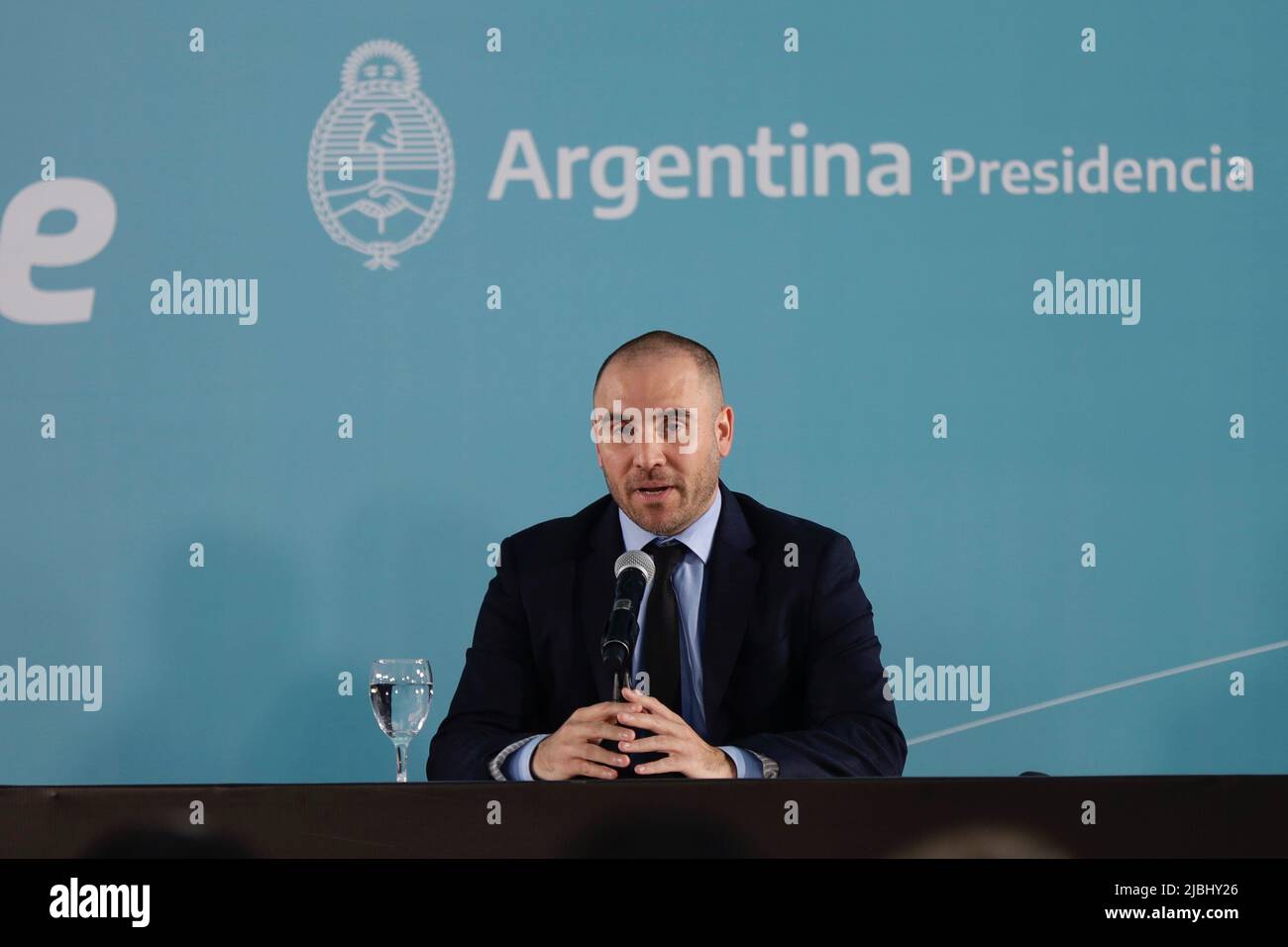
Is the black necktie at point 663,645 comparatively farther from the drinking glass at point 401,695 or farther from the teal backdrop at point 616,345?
the teal backdrop at point 616,345

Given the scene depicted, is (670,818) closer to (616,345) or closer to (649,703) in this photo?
(649,703)

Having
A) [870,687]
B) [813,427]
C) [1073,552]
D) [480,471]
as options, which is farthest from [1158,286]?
[480,471]

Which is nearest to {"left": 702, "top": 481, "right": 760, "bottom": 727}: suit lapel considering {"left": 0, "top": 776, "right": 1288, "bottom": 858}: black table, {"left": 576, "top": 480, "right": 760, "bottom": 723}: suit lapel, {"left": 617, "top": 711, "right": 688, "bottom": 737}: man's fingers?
{"left": 576, "top": 480, "right": 760, "bottom": 723}: suit lapel

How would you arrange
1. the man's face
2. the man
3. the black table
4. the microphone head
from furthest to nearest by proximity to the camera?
1. the man's face
2. the man
3. the microphone head
4. the black table

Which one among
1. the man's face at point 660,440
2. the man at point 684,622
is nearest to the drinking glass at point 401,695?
the man at point 684,622

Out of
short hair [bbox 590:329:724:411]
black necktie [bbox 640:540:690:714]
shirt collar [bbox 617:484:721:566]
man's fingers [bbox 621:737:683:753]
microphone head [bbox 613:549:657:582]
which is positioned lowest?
man's fingers [bbox 621:737:683:753]

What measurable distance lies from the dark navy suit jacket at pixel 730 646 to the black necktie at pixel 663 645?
8 centimetres

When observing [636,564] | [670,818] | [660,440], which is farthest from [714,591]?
[670,818]

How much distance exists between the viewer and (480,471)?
3.43 meters

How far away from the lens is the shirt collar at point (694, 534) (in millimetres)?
2758

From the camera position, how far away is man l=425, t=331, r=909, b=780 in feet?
8.36

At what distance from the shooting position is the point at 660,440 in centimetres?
281

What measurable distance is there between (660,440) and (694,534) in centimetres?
21

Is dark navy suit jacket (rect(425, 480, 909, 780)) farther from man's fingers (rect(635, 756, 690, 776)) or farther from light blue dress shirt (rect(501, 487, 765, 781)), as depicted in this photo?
man's fingers (rect(635, 756, 690, 776))
